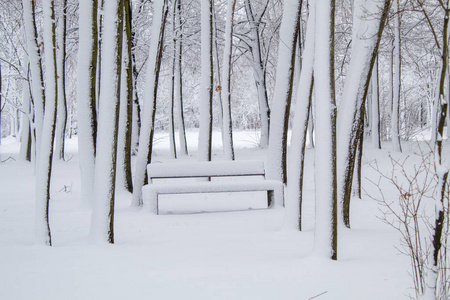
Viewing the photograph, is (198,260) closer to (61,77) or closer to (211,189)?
(211,189)

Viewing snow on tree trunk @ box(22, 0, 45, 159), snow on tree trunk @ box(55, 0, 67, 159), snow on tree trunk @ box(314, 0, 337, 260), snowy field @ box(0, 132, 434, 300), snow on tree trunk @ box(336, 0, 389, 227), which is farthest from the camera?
snow on tree trunk @ box(55, 0, 67, 159)

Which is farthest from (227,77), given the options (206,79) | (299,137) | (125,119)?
(299,137)

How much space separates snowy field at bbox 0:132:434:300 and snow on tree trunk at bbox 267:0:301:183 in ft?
2.69

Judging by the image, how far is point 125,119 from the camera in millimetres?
6898

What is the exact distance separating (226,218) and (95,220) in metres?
2.15

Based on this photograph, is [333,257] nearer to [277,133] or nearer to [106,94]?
[106,94]

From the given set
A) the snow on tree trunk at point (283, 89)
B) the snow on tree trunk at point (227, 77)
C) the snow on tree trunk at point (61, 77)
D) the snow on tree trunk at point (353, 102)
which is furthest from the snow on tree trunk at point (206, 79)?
the snow on tree trunk at point (61, 77)

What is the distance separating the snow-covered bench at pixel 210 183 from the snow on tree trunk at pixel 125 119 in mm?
446

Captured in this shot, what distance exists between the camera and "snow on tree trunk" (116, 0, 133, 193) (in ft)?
21.0

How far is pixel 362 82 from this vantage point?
16.0 feet

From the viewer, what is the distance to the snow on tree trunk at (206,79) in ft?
26.9

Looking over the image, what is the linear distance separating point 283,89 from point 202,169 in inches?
75.2

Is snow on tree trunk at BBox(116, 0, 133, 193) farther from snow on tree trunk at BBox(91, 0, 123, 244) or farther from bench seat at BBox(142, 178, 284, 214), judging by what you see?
snow on tree trunk at BBox(91, 0, 123, 244)

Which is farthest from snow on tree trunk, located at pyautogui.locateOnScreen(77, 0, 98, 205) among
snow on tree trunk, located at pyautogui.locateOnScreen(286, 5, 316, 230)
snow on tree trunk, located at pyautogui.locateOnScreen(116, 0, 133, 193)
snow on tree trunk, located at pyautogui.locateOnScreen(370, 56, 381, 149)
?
snow on tree trunk, located at pyautogui.locateOnScreen(370, 56, 381, 149)
